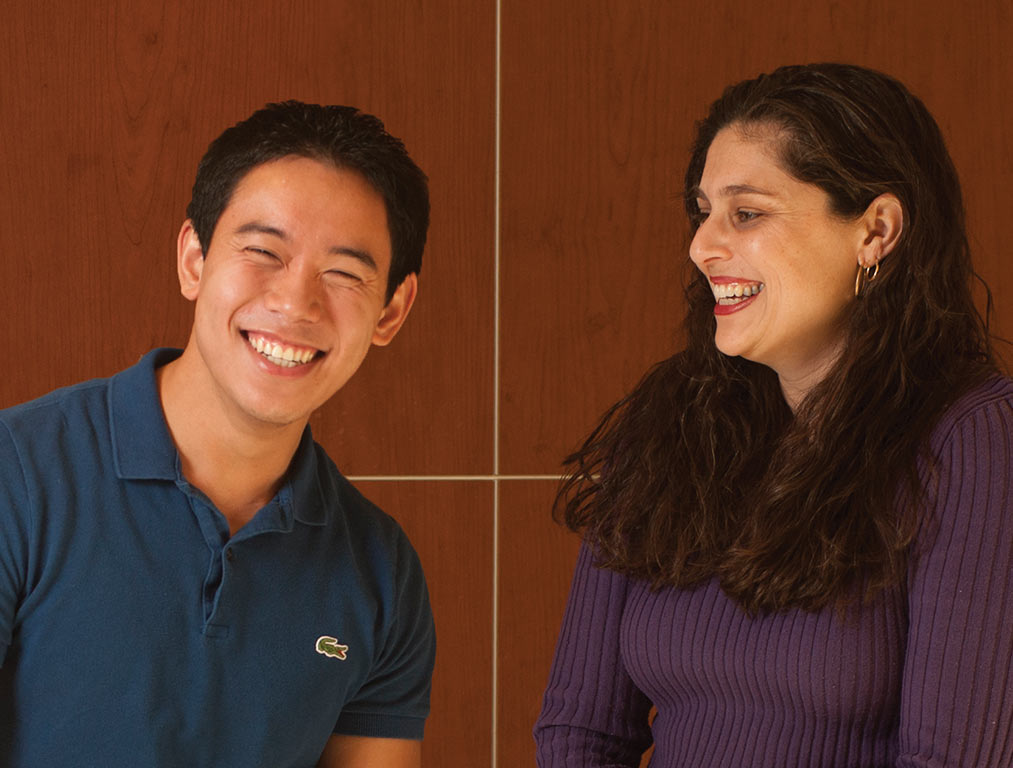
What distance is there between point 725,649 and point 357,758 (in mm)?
575

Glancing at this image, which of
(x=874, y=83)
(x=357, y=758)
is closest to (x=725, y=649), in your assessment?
(x=357, y=758)

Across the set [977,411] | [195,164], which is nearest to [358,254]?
[977,411]

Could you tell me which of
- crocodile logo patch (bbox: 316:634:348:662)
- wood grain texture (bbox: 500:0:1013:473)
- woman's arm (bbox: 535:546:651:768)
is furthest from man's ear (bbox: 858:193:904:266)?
wood grain texture (bbox: 500:0:1013:473)

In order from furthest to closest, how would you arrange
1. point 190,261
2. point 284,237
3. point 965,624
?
point 190,261 → point 284,237 → point 965,624

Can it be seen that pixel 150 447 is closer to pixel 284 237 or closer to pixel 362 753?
pixel 284 237

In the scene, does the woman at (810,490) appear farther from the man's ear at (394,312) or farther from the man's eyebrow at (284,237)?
the man's eyebrow at (284,237)

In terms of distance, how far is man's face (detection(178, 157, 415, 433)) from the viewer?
159 cm

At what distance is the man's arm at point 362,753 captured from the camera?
1.76 metres

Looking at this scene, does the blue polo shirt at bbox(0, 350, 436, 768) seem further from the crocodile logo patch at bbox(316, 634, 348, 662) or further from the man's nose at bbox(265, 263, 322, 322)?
the man's nose at bbox(265, 263, 322, 322)

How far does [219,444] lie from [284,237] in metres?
0.28

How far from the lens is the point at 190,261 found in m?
1.73

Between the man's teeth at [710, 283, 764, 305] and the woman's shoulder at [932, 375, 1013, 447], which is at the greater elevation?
the man's teeth at [710, 283, 764, 305]

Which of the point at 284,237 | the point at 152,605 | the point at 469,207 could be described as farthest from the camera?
the point at 469,207

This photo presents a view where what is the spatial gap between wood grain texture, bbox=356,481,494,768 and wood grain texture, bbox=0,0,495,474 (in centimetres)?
8
